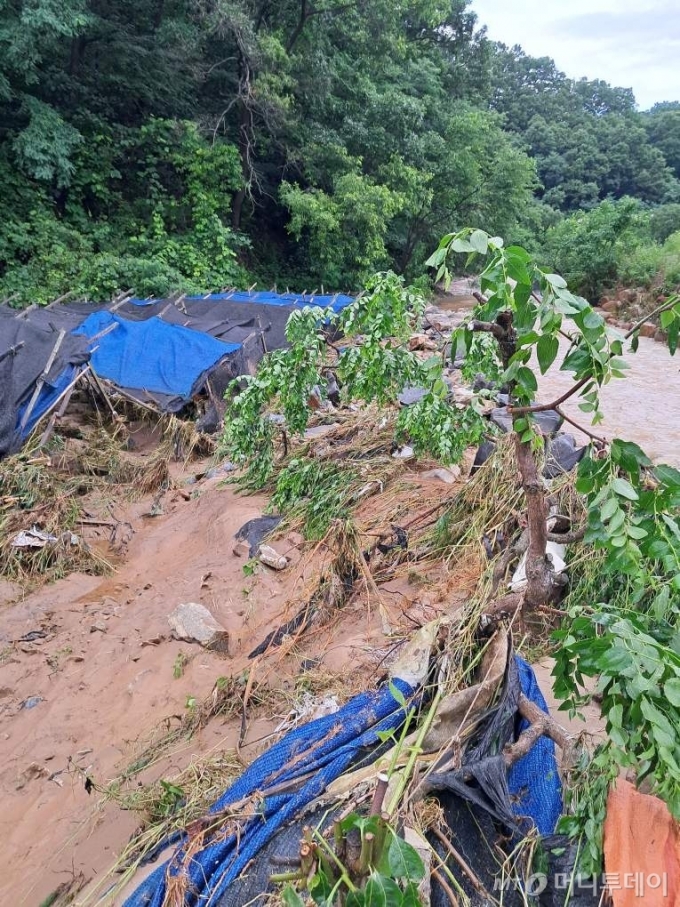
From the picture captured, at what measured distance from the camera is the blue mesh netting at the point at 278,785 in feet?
5.45

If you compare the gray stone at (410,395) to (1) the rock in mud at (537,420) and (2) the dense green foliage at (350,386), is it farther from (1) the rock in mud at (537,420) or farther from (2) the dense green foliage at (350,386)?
(2) the dense green foliage at (350,386)

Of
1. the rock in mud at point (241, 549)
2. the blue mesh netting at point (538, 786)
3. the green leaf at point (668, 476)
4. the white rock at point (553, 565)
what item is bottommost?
the rock in mud at point (241, 549)

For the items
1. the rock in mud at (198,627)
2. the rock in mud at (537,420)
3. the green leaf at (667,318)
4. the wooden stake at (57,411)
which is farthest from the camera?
the wooden stake at (57,411)

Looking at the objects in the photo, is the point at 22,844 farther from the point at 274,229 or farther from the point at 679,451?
the point at 274,229

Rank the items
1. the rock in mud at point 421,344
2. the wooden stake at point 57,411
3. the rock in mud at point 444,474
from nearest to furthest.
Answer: the rock in mud at point 444,474 → the wooden stake at point 57,411 → the rock in mud at point 421,344

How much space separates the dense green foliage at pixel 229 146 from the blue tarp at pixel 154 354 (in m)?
4.36

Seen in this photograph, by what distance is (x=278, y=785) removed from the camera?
6.07ft

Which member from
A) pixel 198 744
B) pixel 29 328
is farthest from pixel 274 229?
pixel 198 744

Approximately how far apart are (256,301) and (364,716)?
9.07 meters

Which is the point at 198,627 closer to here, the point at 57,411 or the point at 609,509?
the point at 609,509

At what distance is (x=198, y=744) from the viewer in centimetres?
282

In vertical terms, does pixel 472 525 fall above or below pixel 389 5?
below

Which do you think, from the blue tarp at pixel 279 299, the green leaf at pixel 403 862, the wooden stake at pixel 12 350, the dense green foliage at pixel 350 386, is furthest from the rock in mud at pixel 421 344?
the green leaf at pixel 403 862

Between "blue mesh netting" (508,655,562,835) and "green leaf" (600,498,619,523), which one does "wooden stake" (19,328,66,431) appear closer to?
"blue mesh netting" (508,655,562,835)
